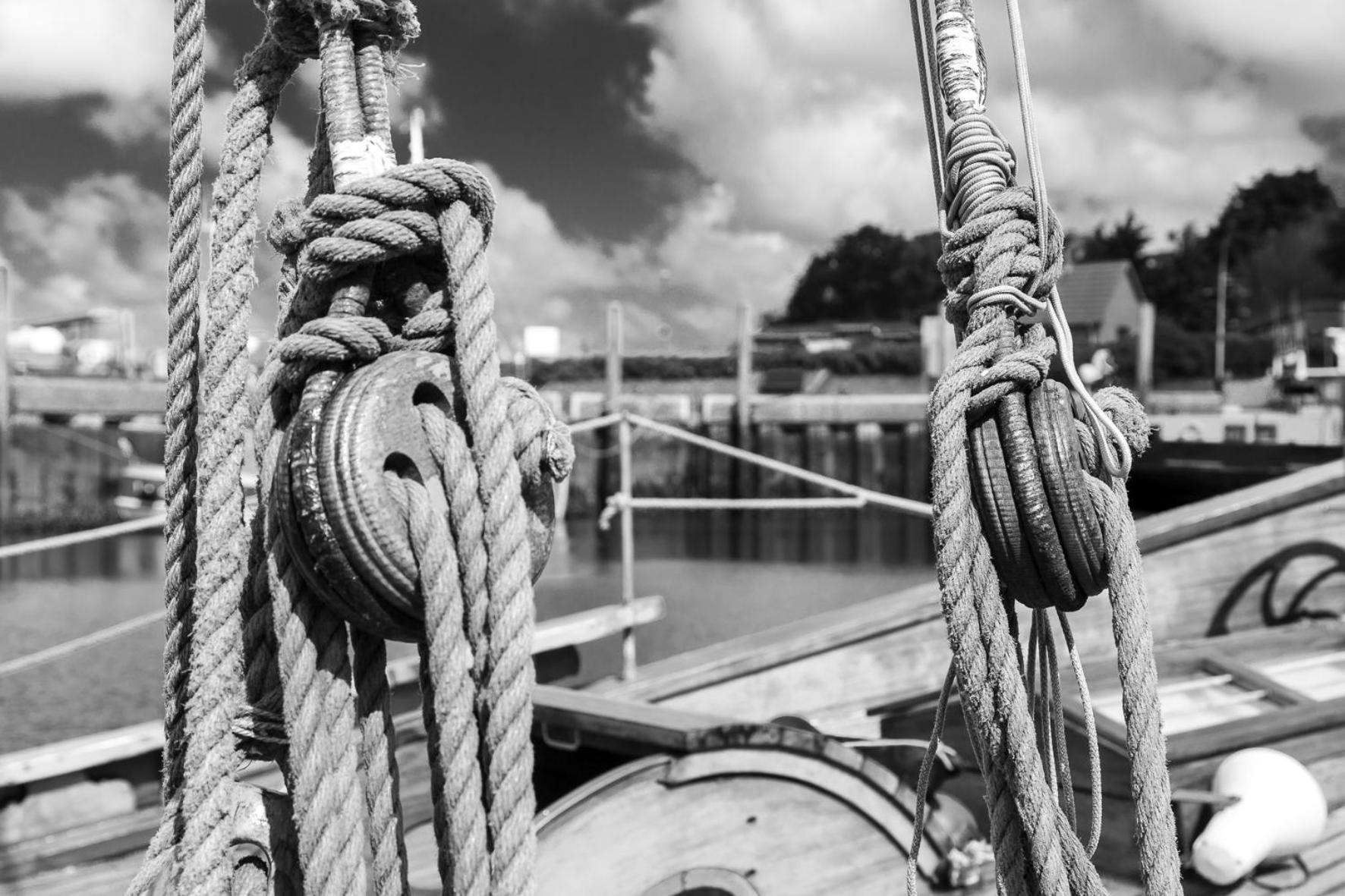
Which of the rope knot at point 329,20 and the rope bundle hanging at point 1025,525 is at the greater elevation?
the rope knot at point 329,20

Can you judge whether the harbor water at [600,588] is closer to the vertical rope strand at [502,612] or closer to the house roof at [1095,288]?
the vertical rope strand at [502,612]

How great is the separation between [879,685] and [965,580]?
105 inches

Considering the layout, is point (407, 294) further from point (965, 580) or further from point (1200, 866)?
point (1200, 866)

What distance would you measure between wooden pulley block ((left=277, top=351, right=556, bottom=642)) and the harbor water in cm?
601

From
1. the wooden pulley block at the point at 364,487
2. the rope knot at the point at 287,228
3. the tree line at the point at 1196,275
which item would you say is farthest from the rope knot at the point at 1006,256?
the tree line at the point at 1196,275

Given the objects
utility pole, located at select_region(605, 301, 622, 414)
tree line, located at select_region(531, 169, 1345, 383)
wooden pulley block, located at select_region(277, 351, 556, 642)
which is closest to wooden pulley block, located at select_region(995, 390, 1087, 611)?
wooden pulley block, located at select_region(277, 351, 556, 642)

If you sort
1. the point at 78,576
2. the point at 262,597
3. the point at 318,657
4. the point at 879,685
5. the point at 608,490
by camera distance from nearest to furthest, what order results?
the point at 318,657 < the point at 262,597 < the point at 879,685 < the point at 78,576 < the point at 608,490

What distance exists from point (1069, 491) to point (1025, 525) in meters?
0.06

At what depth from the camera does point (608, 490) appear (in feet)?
68.2

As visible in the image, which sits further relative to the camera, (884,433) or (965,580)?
(884,433)

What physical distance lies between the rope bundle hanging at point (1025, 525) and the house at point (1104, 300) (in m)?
47.3

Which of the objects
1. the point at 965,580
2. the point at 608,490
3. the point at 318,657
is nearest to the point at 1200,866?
the point at 965,580

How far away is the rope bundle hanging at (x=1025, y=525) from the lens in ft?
3.68

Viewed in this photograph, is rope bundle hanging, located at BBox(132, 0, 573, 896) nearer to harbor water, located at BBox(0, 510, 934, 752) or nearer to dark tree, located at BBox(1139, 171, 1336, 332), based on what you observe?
harbor water, located at BBox(0, 510, 934, 752)
